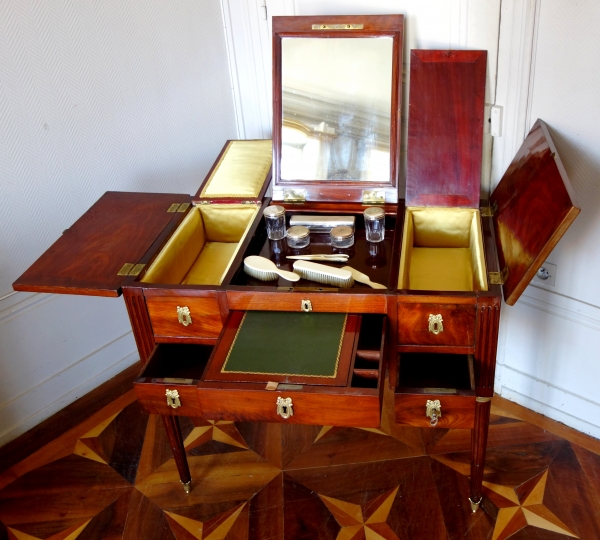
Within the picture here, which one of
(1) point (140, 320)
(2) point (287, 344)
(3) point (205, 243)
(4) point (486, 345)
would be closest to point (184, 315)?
(1) point (140, 320)

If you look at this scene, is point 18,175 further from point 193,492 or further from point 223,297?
point 193,492

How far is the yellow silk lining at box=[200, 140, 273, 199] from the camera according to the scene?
5.41ft

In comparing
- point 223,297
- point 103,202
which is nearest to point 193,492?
point 223,297

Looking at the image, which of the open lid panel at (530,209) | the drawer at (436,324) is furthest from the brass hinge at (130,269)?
the open lid panel at (530,209)

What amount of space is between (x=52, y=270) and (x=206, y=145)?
0.86m

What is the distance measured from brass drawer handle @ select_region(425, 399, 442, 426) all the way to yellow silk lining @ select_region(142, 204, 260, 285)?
22.0 inches

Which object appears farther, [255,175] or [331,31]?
[255,175]

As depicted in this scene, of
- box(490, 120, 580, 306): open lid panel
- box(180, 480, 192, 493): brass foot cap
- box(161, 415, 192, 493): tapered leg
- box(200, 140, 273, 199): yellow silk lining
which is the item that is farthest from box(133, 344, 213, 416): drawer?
box(490, 120, 580, 306): open lid panel

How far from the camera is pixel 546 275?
5.25 ft

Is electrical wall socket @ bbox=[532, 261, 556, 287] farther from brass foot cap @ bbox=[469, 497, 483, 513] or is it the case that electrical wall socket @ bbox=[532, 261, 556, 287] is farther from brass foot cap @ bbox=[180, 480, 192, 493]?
brass foot cap @ bbox=[180, 480, 192, 493]

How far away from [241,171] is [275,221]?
0.88 ft

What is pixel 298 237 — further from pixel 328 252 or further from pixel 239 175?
pixel 239 175

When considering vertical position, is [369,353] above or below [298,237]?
below

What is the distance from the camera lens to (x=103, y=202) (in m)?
1.67
